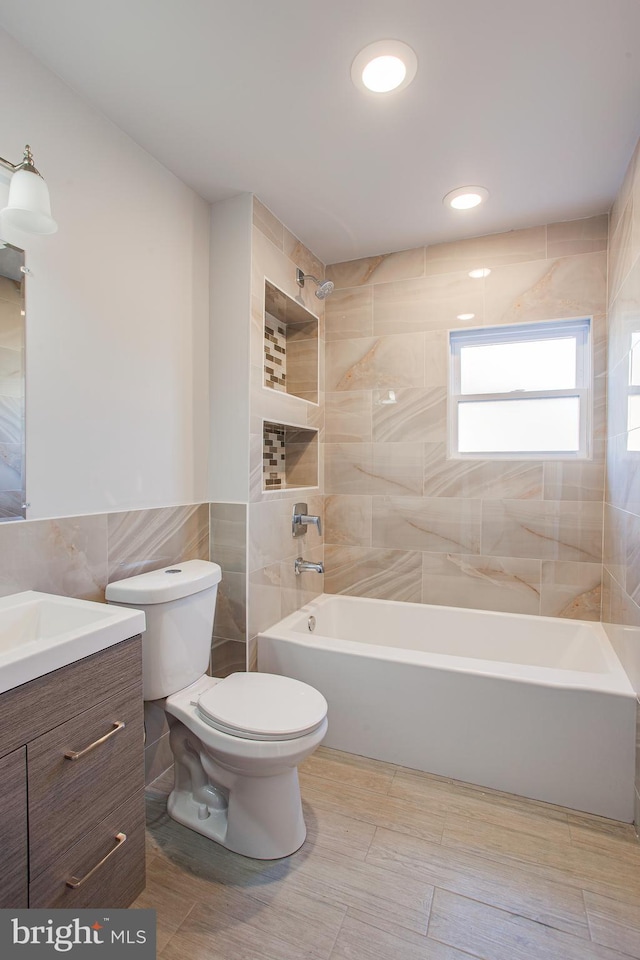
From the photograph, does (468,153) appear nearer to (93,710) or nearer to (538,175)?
(538,175)

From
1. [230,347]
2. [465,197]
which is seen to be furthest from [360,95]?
[230,347]

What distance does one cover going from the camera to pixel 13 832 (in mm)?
948

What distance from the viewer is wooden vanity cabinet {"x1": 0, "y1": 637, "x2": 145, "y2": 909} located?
3.13 ft

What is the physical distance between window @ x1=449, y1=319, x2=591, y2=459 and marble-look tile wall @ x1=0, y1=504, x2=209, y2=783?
1565 millimetres

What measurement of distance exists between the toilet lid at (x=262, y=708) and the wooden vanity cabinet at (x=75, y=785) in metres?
0.30

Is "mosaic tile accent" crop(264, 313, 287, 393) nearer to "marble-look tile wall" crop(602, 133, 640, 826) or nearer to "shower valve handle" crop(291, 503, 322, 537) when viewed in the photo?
"shower valve handle" crop(291, 503, 322, 537)

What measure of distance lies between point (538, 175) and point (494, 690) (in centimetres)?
218

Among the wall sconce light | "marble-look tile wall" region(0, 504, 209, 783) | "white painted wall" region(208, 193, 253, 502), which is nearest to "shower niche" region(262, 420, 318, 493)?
"white painted wall" region(208, 193, 253, 502)

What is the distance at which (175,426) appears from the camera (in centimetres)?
204

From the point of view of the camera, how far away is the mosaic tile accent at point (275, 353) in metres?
2.67

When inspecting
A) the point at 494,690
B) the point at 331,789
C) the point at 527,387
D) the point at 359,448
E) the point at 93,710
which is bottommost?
the point at 331,789

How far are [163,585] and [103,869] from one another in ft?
2.51

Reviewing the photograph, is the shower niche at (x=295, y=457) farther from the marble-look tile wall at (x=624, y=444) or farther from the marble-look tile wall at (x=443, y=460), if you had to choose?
the marble-look tile wall at (x=624, y=444)

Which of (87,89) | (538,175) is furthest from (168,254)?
(538,175)
